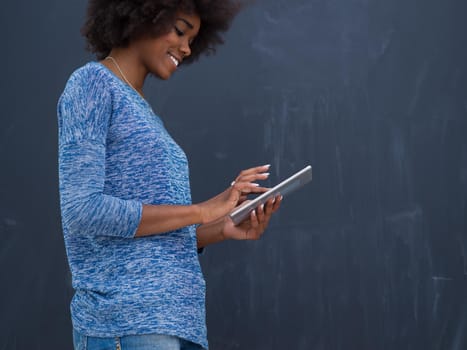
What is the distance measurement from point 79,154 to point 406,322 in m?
1.44

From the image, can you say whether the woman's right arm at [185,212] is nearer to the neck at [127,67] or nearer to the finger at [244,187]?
the finger at [244,187]

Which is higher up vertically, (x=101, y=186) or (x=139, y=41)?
(x=139, y=41)

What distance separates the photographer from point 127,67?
48.3 inches

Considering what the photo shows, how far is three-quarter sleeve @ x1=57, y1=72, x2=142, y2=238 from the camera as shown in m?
1.03

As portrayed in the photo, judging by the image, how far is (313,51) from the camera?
7.47 ft

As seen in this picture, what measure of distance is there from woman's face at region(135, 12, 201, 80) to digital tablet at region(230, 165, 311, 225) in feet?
0.88

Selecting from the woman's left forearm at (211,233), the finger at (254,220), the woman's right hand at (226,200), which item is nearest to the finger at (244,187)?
the woman's right hand at (226,200)

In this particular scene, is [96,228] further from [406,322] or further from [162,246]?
[406,322]

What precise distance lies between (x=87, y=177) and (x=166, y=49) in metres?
0.33

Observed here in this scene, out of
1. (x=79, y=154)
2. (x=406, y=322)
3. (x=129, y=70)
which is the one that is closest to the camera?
(x=79, y=154)

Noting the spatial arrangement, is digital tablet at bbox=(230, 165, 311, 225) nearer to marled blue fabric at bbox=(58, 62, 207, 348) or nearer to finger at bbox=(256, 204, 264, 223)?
finger at bbox=(256, 204, 264, 223)

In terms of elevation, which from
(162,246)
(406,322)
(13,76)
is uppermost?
(13,76)

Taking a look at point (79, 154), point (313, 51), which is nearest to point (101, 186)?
point (79, 154)

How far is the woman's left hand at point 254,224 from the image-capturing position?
125 centimetres
